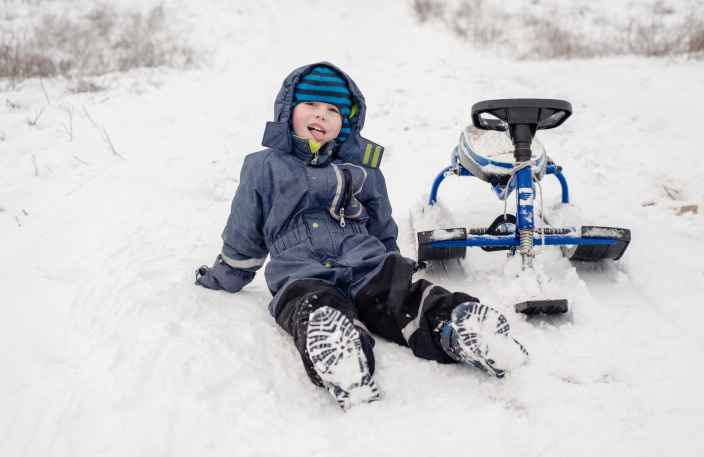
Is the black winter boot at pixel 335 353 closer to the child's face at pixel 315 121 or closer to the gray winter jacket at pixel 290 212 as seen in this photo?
the gray winter jacket at pixel 290 212

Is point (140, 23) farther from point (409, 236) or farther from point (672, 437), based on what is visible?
point (672, 437)

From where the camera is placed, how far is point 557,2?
8906mm

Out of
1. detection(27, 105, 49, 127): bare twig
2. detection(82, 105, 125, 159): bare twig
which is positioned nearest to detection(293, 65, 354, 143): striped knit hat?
detection(82, 105, 125, 159): bare twig

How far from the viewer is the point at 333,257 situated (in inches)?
92.0

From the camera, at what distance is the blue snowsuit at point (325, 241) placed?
2055mm

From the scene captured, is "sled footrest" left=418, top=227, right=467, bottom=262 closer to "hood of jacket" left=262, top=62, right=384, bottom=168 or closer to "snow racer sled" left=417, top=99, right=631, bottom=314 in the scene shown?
"snow racer sled" left=417, top=99, right=631, bottom=314

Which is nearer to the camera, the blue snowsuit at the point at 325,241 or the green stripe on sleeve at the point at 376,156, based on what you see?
the blue snowsuit at the point at 325,241

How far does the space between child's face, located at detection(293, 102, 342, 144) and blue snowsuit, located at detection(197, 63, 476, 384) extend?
4 cm

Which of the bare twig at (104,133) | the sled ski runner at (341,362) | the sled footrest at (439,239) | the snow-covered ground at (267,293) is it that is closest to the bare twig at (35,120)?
the snow-covered ground at (267,293)

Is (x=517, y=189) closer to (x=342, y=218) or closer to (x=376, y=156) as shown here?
(x=376, y=156)

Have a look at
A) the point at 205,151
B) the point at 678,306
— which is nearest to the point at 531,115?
the point at 678,306

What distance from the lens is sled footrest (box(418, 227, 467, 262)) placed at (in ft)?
8.84

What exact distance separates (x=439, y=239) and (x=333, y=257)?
2.13ft

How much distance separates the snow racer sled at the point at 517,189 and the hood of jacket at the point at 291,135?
52cm
